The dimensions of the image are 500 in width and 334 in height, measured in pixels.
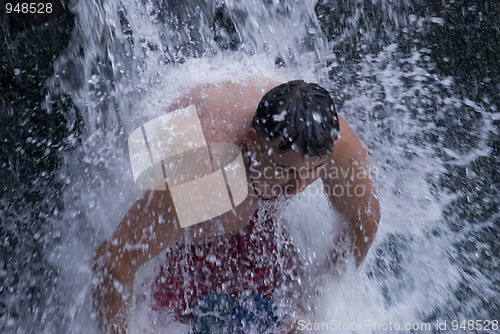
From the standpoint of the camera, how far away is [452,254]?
6.63 ft

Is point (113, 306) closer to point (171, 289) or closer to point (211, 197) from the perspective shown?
point (171, 289)

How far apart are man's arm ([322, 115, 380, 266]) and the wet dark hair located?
216 millimetres

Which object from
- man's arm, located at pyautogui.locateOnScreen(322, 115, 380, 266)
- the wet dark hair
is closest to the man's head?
the wet dark hair

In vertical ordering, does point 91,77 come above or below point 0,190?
above

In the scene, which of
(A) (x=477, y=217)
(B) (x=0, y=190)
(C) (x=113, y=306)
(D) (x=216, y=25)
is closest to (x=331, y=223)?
(C) (x=113, y=306)

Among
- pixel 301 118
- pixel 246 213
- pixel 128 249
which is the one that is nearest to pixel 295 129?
pixel 301 118

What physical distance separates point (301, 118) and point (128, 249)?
526mm

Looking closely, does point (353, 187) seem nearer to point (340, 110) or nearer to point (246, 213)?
point (246, 213)

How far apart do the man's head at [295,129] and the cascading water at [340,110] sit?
40cm

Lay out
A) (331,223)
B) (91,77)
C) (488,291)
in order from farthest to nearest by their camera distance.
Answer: (488,291), (91,77), (331,223)

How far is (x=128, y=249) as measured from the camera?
107 cm

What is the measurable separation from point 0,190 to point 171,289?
32.6 inches

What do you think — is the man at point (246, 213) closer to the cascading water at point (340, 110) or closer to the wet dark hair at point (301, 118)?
the wet dark hair at point (301, 118)

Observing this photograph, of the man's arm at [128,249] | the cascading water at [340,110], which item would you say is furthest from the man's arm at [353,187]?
the man's arm at [128,249]
